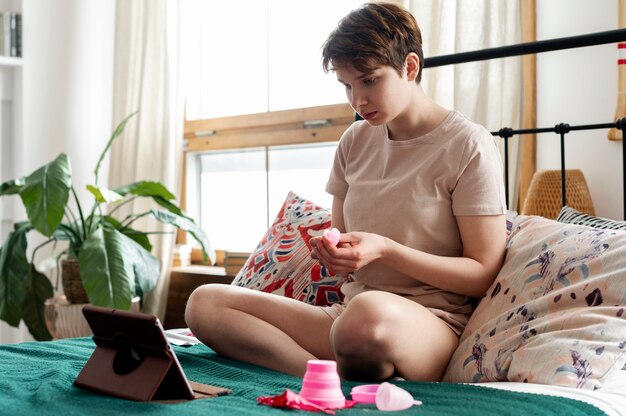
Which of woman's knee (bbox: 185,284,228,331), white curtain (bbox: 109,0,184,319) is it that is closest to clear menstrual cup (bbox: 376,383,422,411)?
woman's knee (bbox: 185,284,228,331)

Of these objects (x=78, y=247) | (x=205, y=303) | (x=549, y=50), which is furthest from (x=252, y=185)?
(x=205, y=303)

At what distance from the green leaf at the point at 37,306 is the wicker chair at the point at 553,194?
2.01 meters

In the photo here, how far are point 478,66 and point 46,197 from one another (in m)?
1.61

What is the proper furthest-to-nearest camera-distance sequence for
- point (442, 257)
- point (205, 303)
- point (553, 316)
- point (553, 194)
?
1. point (553, 194)
2. point (205, 303)
3. point (442, 257)
4. point (553, 316)

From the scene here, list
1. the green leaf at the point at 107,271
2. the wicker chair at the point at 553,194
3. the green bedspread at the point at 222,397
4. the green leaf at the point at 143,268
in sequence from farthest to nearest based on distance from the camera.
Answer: the green leaf at the point at 143,268 → the green leaf at the point at 107,271 → the wicker chair at the point at 553,194 → the green bedspread at the point at 222,397

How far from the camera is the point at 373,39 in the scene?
1.53 meters

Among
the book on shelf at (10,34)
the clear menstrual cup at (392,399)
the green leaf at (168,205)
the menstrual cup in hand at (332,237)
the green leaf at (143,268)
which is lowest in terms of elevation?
the green leaf at (143,268)

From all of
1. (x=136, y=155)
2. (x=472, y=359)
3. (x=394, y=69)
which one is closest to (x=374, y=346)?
(x=472, y=359)

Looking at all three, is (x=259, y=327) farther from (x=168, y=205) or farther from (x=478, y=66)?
(x=168, y=205)

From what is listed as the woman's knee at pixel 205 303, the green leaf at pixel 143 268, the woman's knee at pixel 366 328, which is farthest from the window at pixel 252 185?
the woman's knee at pixel 366 328

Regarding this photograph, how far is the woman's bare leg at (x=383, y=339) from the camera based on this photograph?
4.38 feet

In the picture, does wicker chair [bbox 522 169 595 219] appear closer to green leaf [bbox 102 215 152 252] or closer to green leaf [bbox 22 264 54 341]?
green leaf [bbox 102 215 152 252]

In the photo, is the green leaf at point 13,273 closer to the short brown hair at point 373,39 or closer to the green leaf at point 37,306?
the green leaf at point 37,306

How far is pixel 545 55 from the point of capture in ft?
7.98
